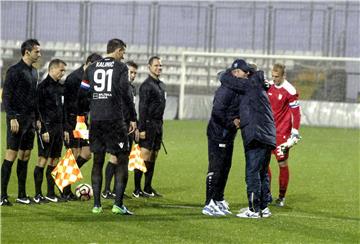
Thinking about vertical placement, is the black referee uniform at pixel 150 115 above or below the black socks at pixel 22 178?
above

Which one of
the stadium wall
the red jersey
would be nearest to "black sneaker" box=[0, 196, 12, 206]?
the red jersey

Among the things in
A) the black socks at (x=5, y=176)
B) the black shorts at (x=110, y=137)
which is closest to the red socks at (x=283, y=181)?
the black shorts at (x=110, y=137)

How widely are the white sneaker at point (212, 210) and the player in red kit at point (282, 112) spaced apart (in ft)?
5.83

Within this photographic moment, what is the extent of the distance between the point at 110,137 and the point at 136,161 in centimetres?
291

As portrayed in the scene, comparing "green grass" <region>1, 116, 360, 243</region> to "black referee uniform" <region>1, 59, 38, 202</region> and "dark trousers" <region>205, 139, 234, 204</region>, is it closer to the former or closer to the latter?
"dark trousers" <region>205, 139, 234, 204</region>

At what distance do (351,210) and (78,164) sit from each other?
13.8 feet

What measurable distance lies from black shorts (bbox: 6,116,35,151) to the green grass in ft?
2.77

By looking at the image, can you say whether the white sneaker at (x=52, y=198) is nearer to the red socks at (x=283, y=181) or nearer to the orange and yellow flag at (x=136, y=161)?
the orange and yellow flag at (x=136, y=161)

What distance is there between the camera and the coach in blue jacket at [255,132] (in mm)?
13078

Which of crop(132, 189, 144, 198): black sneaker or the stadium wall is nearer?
crop(132, 189, 144, 198): black sneaker

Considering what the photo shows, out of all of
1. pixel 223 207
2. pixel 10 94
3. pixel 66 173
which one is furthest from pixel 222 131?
pixel 10 94

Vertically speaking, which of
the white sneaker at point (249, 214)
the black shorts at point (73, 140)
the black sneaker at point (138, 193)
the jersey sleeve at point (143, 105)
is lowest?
the black sneaker at point (138, 193)

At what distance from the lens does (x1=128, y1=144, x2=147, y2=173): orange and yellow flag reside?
51.8 feet

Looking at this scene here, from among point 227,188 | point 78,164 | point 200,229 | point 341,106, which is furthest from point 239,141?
point 200,229
